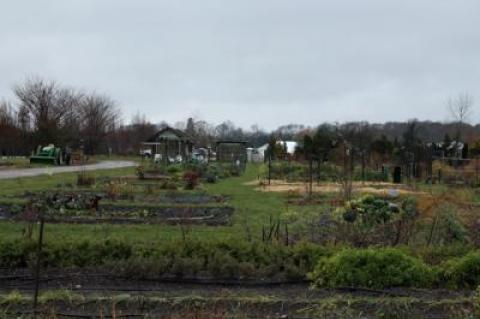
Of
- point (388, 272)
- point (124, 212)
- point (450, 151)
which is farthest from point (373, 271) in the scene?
point (450, 151)

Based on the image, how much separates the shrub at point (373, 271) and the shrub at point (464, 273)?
203 mm

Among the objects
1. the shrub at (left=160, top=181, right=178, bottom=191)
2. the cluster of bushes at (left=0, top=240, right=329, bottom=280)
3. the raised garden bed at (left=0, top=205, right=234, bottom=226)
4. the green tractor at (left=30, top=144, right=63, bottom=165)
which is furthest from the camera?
the green tractor at (left=30, top=144, right=63, bottom=165)

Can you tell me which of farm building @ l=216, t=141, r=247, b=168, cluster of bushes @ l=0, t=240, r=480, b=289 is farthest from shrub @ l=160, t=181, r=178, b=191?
farm building @ l=216, t=141, r=247, b=168

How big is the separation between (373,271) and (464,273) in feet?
3.51

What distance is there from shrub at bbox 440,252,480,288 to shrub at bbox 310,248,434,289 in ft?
0.67

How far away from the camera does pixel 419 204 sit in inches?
A: 517

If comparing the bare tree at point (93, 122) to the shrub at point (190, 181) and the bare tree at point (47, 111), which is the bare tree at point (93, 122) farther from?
the shrub at point (190, 181)

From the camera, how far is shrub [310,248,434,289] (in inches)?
279

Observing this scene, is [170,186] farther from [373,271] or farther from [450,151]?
[450,151]

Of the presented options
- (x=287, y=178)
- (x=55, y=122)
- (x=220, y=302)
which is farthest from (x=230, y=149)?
(x=220, y=302)

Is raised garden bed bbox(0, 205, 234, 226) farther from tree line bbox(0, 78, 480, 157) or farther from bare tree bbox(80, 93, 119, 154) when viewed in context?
bare tree bbox(80, 93, 119, 154)

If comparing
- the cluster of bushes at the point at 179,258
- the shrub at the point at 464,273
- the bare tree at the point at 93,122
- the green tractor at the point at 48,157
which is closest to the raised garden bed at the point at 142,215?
the cluster of bushes at the point at 179,258

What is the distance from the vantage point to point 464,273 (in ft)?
23.9

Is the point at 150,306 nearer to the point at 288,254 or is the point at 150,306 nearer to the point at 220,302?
the point at 220,302
